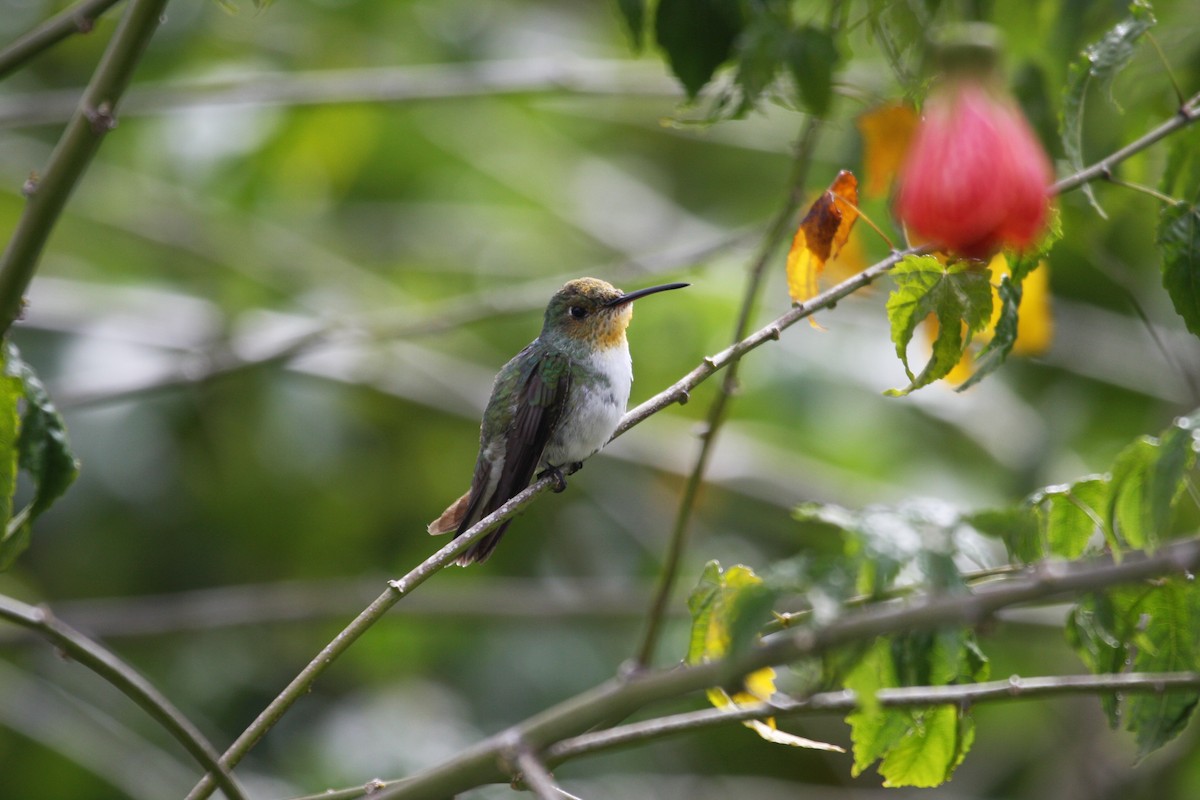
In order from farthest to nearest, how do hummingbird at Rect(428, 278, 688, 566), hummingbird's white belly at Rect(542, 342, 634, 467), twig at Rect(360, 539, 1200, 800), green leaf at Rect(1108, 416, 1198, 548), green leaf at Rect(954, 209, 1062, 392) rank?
hummingbird's white belly at Rect(542, 342, 634, 467)
hummingbird at Rect(428, 278, 688, 566)
green leaf at Rect(954, 209, 1062, 392)
green leaf at Rect(1108, 416, 1198, 548)
twig at Rect(360, 539, 1200, 800)

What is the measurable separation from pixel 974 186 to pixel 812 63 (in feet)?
2.44

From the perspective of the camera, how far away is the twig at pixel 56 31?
2.10 m

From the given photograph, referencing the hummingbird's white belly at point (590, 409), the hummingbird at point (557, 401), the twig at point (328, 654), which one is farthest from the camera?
the hummingbird's white belly at point (590, 409)

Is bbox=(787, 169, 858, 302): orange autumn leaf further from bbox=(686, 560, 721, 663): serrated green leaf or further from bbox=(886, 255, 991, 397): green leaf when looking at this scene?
bbox=(686, 560, 721, 663): serrated green leaf

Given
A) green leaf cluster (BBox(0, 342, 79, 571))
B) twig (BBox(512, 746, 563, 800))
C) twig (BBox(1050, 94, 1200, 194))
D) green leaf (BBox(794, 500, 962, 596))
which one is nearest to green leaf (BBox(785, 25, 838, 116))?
twig (BBox(1050, 94, 1200, 194))

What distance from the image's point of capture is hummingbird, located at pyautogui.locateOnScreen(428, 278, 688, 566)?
3.32 m

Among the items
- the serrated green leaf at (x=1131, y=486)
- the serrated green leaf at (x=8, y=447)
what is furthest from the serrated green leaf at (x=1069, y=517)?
the serrated green leaf at (x=8, y=447)

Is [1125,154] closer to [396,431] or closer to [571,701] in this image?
[571,701]

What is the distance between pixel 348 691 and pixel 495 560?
49.7 inches

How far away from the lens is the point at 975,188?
5.07 feet

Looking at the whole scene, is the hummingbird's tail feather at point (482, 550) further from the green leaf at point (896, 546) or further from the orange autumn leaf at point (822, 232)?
the green leaf at point (896, 546)

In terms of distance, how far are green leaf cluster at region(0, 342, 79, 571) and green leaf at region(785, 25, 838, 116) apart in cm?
144

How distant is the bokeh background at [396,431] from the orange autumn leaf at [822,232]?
3.63 metres

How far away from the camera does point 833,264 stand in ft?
10.7
